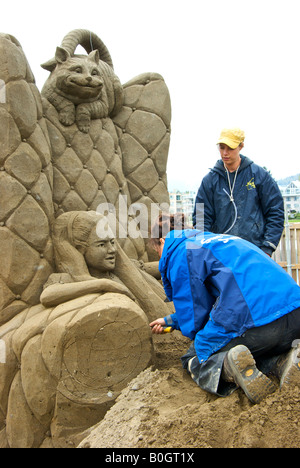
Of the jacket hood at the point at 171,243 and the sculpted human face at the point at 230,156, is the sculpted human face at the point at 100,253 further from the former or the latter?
the sculpted human face at the point at 230,156

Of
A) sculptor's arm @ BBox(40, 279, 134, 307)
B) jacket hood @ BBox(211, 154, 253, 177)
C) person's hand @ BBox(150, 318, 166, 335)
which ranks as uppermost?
jacket hood @ BBox(211, 154, 253, 177)

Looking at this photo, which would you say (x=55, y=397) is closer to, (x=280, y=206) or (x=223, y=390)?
(x=223, y=390)

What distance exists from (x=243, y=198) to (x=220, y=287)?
1.28 metres

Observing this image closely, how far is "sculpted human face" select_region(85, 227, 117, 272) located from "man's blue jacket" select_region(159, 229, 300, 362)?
0.79 metres

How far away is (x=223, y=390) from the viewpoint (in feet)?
7.29

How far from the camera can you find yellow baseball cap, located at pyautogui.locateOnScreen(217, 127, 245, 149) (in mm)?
3178

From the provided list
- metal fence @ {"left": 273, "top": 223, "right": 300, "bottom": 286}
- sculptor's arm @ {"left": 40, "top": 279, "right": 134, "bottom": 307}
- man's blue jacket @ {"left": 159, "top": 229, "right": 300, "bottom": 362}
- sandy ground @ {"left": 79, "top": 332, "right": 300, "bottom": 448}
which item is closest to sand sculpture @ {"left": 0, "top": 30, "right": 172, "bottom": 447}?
sculptor's arm @ {"left": 40, "top": 279, "right": 134, "bottom": 307}

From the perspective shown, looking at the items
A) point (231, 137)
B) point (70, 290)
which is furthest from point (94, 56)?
point (70, 290)

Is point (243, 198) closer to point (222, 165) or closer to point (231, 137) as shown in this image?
point (222, 165)

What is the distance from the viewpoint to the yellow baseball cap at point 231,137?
3.18m

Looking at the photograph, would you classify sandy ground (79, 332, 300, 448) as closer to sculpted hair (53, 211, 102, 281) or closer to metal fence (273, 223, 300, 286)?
sculpted hair (53, 211, 102, 281)

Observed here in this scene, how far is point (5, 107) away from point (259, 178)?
1.78 m

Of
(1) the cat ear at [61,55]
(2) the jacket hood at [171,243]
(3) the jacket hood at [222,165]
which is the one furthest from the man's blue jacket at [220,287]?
(1) the cat ear at [61,55]

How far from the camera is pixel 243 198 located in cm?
332
